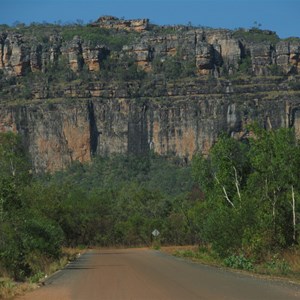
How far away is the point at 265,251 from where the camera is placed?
35.2 metres

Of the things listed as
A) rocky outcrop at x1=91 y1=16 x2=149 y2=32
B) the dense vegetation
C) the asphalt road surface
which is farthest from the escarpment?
the asphalt road surface

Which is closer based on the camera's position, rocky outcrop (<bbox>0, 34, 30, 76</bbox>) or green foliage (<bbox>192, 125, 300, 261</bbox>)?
green foliage (<bbox>192, 125, 300, 261</bbox>)

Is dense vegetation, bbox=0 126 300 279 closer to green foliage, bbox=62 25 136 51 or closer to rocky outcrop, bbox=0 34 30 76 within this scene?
rocky outcrop, bbox=0 34 30 76

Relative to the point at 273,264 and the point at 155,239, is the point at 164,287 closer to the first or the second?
the point at 273,264

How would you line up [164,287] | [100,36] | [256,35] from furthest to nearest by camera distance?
[100,36]
[256,35]
[164,287]

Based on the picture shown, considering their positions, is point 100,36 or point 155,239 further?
point 100,36

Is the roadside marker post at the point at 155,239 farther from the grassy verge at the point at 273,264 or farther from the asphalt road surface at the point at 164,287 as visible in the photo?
the asphalt road surface at the point at 164,287

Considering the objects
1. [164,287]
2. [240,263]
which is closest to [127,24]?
[240,263]

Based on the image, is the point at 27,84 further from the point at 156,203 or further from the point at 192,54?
the point at 156,203

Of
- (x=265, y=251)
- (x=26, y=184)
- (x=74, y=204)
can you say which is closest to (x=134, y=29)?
(x=74, y=204)

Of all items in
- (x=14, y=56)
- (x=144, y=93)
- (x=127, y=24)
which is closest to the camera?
(x=144, y=93)

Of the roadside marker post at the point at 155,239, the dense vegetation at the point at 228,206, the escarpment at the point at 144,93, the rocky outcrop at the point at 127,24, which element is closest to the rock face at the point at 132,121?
A: the escarpment at the point at 144,93

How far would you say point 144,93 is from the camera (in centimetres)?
14262

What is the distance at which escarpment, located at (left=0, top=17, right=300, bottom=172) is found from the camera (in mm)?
135712
